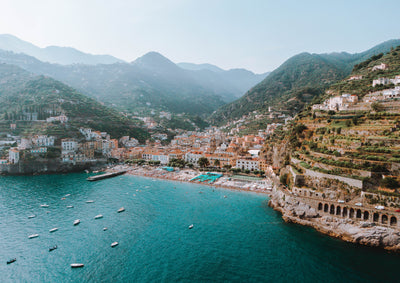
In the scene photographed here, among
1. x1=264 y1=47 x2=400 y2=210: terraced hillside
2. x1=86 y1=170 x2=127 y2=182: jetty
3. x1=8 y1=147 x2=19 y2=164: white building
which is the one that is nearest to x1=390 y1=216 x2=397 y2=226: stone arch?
x1=264 y1=47 x2=400 y2=210: terraced hillside

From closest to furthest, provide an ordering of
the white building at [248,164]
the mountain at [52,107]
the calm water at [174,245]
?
the calm water at [174,245] < the white building at [248,164] < the mountain at [52,107]

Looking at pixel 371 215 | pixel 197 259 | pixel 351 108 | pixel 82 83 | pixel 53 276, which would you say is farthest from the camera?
pixel 82 83

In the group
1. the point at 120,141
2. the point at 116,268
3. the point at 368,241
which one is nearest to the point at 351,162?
the point at 368,241

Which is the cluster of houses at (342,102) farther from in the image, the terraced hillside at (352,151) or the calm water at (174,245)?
the calm water at (174,245)

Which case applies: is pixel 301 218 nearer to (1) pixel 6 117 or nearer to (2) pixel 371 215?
(2) pixel 371 215

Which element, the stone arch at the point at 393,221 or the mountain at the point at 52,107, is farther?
the mountain at the point at 52,107

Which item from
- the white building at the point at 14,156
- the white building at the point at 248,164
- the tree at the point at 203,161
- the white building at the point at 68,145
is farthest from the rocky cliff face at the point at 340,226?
the white building at the point at 14,156

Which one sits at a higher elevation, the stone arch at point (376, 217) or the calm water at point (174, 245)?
the stone arch at point (376, 217)
